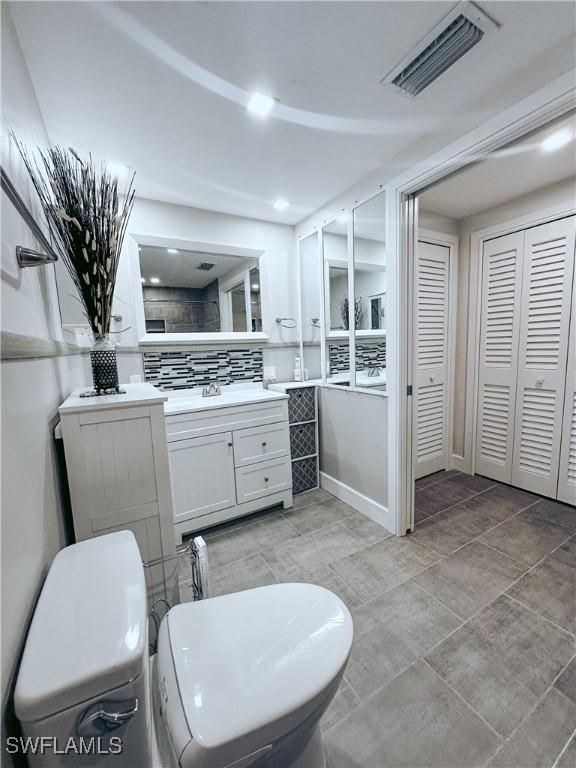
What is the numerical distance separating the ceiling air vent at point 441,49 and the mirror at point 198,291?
161 cm

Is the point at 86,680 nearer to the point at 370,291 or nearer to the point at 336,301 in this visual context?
the point at 370,291

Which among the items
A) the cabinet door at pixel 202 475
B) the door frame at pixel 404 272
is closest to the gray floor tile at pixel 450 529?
the door frame at pixel 404 272

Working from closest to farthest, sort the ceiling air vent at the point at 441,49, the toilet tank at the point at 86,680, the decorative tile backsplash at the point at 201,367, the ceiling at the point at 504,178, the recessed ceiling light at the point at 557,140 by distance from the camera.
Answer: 1. the toilet tank at the point at 86,680
2. the ceiling air vent at the point at 441,49
3. the recessed ceiling light at the point at 557,140
4. the ceiling at the point at 504,178
5. the decorative tile backsplash at the point at 201,367

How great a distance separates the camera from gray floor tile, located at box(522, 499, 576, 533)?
2.13m

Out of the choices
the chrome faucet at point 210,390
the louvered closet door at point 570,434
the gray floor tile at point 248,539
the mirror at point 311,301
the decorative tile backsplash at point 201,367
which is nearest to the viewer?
the gray floor tile at point 248,539

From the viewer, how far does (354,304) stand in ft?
7.70


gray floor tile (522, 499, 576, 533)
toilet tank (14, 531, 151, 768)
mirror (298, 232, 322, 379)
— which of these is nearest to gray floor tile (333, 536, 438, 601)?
gray floor tile (522, 499, 576, 533)

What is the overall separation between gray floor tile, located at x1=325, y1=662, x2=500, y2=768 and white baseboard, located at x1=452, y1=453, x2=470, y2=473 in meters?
2.14

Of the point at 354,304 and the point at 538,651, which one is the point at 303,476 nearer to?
the point at 354,304

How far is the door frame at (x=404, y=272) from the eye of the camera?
1.46 metres

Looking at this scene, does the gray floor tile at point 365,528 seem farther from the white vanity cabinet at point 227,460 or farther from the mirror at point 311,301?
the mirror at point 311,301

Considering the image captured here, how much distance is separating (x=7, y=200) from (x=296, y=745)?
5.23 feet

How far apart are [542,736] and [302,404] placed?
2033 millimetres

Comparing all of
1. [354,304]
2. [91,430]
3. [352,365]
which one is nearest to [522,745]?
[91,430]
